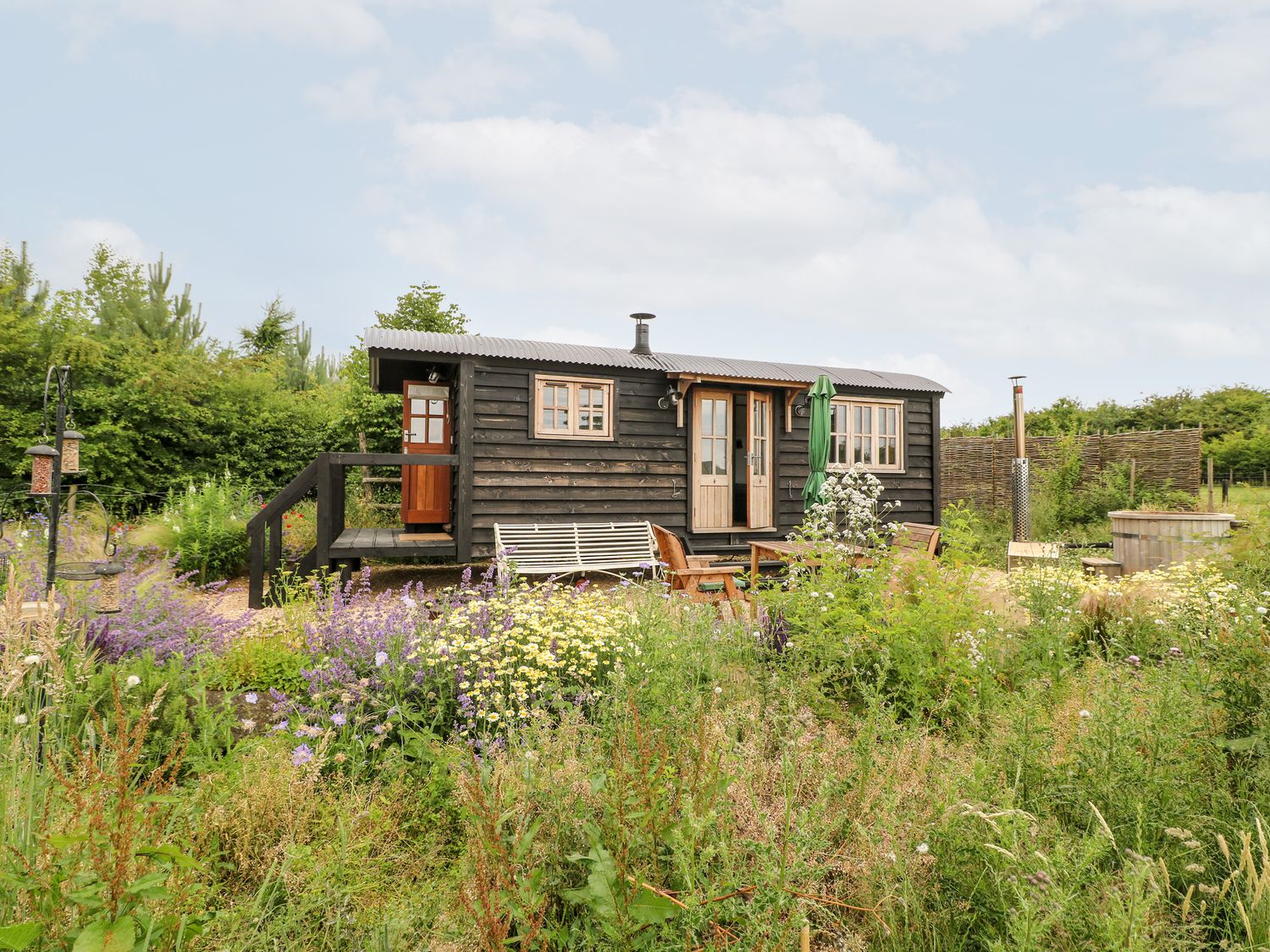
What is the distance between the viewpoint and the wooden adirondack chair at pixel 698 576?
551 centimetres

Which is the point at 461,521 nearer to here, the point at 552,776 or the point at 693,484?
the point at 693,484

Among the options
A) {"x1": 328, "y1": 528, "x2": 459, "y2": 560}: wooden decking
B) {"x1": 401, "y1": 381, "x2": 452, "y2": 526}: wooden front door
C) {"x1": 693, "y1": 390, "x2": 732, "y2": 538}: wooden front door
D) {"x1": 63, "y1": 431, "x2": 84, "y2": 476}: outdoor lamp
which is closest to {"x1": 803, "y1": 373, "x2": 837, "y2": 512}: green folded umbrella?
{"x1": 693, "y1": 390, "x2": 732, "y2": 538}: wooden front door

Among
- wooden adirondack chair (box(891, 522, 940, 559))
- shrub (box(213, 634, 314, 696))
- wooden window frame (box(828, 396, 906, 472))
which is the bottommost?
shrub (box(213, 634, 314, 696))

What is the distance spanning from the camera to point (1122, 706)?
1.98m

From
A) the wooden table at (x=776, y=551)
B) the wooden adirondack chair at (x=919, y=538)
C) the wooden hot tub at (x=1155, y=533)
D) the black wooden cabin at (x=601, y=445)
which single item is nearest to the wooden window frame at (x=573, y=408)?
the black wooden cabin at (x=601, y=445)

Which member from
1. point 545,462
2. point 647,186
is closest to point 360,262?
point 545,462

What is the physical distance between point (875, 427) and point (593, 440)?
4.78 metres

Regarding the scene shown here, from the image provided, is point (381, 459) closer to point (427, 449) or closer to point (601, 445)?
point (427, 449)

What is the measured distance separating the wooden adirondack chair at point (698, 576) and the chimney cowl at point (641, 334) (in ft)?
10.7

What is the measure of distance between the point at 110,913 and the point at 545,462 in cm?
728

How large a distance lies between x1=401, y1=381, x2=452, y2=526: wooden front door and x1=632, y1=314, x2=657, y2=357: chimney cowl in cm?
280

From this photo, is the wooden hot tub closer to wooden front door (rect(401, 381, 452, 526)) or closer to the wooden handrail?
the wooden handrail

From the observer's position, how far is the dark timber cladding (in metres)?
7.86

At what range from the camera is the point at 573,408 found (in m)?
8.43
